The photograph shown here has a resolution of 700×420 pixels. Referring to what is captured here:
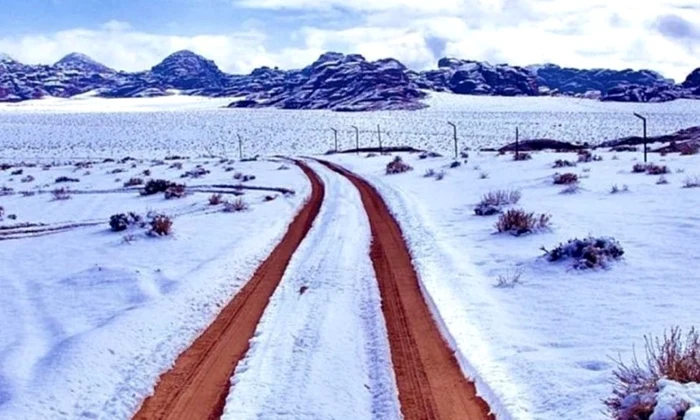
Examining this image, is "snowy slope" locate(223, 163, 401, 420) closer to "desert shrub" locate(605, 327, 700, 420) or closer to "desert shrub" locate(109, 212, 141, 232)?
"desert shrub" locate(605, 327, 700, 420)

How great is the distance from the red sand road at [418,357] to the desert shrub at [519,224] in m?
2.88

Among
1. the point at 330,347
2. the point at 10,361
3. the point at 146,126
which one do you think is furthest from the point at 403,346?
the point at 146,126

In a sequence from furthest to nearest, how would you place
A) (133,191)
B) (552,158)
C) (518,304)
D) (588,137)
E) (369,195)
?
(588,137) → (552,158) → (133,191) → (369,195) → (518,304)

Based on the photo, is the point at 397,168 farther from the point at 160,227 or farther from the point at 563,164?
the point at 160,227

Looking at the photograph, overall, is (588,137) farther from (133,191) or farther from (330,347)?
(330,347)

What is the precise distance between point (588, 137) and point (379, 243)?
64869 millimetres

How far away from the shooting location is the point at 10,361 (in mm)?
8219

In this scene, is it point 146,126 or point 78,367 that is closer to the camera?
point 78,367

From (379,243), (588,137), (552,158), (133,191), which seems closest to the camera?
(379,243)

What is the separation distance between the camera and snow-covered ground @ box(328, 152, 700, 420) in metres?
7.16

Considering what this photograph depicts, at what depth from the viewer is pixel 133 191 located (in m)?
31.4

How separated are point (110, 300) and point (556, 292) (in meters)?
6.83

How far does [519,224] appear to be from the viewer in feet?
50.0

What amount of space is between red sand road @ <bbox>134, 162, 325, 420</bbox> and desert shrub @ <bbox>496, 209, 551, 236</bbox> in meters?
5.25
